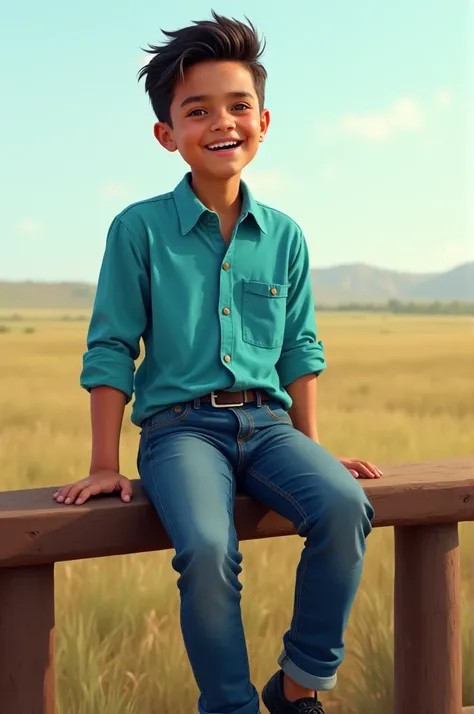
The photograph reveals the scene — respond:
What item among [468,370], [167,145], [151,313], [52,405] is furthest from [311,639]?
[468,370]

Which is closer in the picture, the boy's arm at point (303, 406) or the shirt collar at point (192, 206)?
the shirt collar at point (192, 206)

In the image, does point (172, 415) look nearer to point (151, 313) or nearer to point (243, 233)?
point (151, 313)

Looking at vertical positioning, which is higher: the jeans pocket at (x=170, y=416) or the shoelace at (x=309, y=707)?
the jeans pocket at (x=170, y=416)

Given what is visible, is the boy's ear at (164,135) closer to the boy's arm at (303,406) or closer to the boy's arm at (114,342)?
the boy's arm at (114,342)

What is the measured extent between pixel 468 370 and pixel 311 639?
19.5 ft

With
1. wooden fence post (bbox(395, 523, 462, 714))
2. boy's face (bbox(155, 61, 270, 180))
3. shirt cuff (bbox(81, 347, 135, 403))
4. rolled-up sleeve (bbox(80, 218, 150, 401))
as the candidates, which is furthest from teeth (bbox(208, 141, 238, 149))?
wooden fence post (bbox(395, 523, 462, 714))

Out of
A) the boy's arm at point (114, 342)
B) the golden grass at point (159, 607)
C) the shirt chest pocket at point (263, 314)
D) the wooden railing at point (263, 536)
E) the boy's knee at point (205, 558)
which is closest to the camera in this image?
the boy's knee at point (205, 558)

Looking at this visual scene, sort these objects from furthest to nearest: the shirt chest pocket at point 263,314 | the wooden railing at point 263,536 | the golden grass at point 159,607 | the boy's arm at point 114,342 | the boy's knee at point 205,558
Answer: the golden grass at point 159,607 < the shirt chest pocket at point 263,314 < the boy's arm at point 114,342 < the wooden railing at point 263,536 < the boy's knee at point 205,558

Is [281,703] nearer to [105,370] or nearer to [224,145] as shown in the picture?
[105,370]

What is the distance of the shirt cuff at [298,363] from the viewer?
Answer: 1935 millimetres

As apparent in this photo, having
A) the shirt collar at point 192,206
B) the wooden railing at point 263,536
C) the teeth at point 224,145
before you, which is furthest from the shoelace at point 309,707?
the teeth at point 224,145

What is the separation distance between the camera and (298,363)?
6.36 ft

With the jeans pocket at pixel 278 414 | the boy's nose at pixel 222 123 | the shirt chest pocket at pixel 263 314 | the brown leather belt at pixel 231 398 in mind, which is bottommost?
the jeans pocket at pixel 278 414

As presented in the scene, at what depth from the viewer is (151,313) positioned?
1831 millimetres
